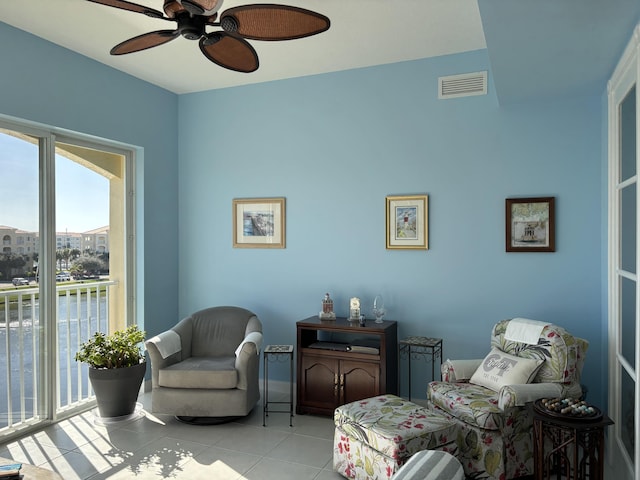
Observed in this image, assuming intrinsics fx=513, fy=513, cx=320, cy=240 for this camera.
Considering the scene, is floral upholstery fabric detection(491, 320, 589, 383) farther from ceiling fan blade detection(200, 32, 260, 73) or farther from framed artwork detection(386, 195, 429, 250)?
ceiling fan blade detection(200, 32, 260, 73)

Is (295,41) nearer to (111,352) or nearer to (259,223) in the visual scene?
(259,223)

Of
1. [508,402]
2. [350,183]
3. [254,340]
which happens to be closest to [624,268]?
[508,402]

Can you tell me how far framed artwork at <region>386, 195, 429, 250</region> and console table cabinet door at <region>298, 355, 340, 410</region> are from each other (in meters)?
1.07

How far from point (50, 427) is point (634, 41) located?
440cm

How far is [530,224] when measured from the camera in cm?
377

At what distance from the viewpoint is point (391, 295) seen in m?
4.20

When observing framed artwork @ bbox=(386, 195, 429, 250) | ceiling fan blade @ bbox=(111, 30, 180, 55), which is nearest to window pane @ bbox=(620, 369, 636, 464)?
framed artwork @ bbox=(386, 195, 429, 250)

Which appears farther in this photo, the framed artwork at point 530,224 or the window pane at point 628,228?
the framed artwork at point 530,224


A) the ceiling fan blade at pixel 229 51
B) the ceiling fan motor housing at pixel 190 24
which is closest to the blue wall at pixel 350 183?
the ceiling fan blade at pixel 229 51

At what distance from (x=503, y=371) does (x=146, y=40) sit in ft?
9.02

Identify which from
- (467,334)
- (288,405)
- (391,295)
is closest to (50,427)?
(288,405)

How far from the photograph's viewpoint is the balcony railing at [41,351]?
359 cm

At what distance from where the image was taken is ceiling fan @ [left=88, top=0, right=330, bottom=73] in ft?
7.04

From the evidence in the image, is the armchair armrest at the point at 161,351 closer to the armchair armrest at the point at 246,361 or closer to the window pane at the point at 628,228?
the armchair armrest at the point at 246,361
